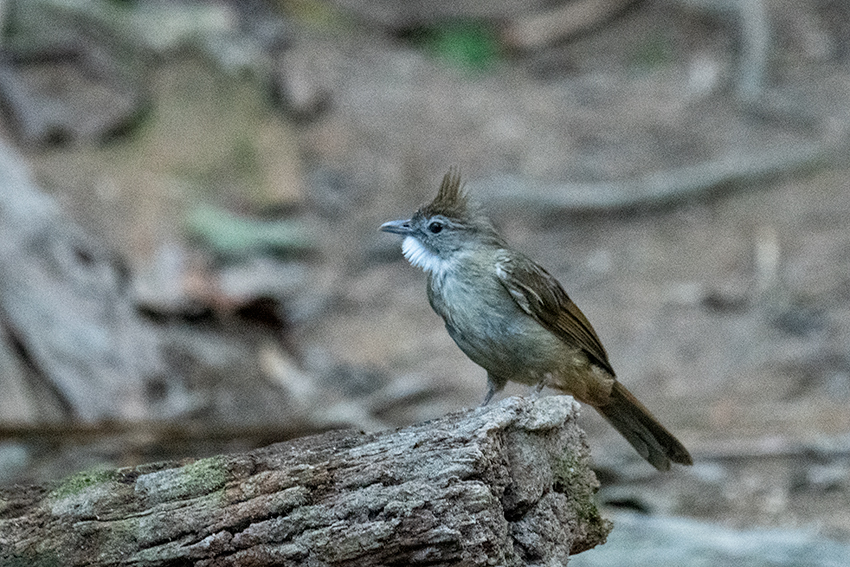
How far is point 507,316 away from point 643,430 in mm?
856

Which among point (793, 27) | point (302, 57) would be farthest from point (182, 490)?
point (793, 27)

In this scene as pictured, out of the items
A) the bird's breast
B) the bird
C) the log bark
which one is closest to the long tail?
the bird

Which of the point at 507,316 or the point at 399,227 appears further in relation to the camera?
the point at 399,227

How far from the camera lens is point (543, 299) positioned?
4195mm

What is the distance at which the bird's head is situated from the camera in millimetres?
4371

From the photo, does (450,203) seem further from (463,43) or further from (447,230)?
(463,43)

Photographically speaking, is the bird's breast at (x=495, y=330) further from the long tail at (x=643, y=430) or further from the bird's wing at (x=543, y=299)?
the long tail at (x=643, y=430)

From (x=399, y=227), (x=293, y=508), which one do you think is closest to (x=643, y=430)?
(x=399, y=227)

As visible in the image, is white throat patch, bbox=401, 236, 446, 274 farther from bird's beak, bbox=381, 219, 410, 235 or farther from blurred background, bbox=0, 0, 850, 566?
blurred background, bbox=0, 0, 850, 566

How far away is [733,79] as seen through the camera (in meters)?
11.8

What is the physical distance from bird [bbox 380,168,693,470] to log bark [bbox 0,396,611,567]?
1.15m

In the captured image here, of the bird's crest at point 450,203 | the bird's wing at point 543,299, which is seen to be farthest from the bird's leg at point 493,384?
the bird's crest at point 450,203

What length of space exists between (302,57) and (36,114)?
3.50m

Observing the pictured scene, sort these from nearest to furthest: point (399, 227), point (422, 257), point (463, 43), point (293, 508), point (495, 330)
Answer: point (293, 508) → point (495, 330) → point (422, 257) → point (399, 227) → point (463, 43)
